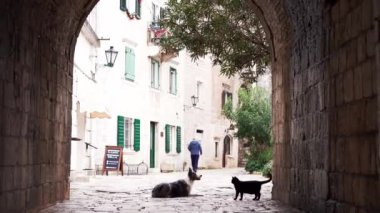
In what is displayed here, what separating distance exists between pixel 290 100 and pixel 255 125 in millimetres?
18757

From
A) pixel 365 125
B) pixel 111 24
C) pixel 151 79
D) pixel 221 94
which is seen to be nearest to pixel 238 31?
pixel 365 125

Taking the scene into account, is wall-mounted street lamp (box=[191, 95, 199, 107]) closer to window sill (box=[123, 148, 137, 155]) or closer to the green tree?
the green tree

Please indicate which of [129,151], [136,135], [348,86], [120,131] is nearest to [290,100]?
[348,86]

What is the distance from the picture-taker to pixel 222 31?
14.8 m

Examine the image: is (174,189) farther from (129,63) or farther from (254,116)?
(254,116)

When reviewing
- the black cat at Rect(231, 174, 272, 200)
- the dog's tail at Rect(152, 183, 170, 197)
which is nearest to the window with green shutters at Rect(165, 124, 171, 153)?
the dog's tail at Rect(152, 183, 170, 197)

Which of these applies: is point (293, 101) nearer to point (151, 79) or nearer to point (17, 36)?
point (17, 36)

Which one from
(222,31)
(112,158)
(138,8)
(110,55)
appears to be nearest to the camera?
(222,31)

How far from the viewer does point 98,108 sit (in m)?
23.6

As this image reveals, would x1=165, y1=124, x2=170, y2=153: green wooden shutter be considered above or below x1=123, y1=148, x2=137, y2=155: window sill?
above

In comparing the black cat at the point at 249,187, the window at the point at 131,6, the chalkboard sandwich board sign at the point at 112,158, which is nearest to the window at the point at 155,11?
the window at the point at 131,6

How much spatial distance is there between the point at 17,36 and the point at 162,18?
890cm

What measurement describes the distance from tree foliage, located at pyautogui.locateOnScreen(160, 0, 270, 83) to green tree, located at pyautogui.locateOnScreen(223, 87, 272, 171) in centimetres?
1376

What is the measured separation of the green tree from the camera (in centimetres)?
2895
